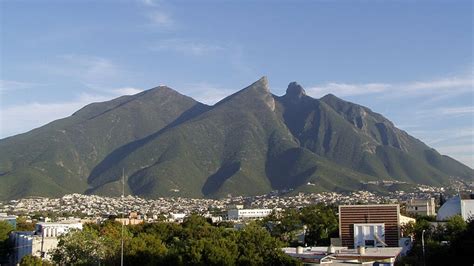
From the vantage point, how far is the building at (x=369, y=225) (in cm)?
6538

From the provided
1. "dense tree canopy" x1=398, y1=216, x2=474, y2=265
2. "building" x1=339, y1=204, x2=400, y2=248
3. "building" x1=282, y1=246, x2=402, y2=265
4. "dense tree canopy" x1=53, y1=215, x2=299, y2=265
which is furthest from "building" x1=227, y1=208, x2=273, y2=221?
"building" x1=282, y1=246, x2=402, y2=265

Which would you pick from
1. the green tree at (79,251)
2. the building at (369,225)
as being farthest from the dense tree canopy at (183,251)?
the building at (369,225)

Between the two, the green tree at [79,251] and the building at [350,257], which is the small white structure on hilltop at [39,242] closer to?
the green tree at [79,251]

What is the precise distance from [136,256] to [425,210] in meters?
83.5

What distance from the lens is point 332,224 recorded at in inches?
3073

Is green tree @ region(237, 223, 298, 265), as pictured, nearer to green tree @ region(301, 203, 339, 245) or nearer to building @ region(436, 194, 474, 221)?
green tree @ region(301, 203, 339, 245)

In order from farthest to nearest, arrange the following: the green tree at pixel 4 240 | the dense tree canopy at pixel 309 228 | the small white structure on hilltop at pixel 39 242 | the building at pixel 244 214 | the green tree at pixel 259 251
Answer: the building at pixel 244 214 < the green tree at pixel 4 240 < the dense tree canopy at pixel 309 228 < the small white structure on hilltop at pixel 39 242 < the green tree at pixel 259 251

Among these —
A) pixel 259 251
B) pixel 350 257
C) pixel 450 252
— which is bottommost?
pixel 350 257

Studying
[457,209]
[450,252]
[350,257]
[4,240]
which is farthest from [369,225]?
[4,240]

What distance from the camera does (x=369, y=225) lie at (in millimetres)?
65625

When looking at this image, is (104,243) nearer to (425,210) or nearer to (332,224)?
(332,224)

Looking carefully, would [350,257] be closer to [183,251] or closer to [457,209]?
[183,251]

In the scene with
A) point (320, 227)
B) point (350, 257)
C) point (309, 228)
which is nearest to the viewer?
point (350, 257)

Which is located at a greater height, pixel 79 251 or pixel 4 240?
pixel 4 240
